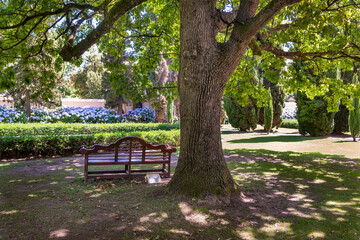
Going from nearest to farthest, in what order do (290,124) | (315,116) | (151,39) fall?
(151,39), (315,116), (290,124)

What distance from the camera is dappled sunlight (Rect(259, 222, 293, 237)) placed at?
3.72 metres

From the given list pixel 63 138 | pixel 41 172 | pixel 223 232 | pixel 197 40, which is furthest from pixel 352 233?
pixel 63 138

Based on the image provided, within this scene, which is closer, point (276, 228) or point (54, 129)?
point (276, 228)

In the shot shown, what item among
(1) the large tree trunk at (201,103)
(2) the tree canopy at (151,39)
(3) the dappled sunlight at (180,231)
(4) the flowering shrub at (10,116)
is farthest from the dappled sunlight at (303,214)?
(4) the flowering shrub at (10,116)

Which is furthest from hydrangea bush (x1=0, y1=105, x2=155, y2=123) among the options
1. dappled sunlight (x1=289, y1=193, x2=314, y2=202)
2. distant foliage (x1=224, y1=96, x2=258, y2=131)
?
dappled sunlight (x1=289, y1=193, x2=314, y2=202)

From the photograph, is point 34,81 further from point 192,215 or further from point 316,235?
point 316,235

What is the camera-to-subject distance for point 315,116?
1845cm

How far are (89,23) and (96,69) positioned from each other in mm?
23896

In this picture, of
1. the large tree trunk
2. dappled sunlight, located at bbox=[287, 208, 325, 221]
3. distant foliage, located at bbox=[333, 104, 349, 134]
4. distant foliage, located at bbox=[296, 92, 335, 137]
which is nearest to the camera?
dappled sunlight, located at bbox=[287, 208, 325, 221]

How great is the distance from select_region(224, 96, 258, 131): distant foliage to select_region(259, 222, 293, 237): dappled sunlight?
66.8 feet

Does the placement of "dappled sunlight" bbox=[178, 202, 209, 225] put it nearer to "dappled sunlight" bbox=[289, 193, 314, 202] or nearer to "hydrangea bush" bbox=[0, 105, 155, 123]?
"dappled sunlight" bbox=[289, 193, 314, 202]

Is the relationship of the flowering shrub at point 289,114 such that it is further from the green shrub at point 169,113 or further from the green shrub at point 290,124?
the green shrub at point 169,113

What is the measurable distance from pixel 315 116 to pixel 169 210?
16844 mm

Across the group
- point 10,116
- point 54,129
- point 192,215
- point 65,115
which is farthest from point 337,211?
point 10,116
